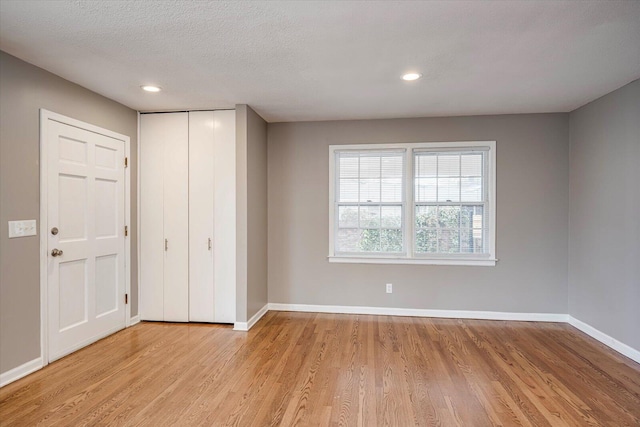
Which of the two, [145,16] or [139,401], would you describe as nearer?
[145,16]

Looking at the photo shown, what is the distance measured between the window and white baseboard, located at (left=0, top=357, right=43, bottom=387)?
305 cm

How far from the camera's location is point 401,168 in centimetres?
434

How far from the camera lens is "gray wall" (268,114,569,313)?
405cm

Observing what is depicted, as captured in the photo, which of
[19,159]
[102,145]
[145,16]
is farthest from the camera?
[102,145]

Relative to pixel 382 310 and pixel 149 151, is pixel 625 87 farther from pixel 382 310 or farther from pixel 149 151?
pixel 149 151

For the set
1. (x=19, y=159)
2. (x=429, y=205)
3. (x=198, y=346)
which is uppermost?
(x=19, y=159)

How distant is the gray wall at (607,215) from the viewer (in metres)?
3.07

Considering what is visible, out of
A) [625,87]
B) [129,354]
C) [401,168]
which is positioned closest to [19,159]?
[129,354]

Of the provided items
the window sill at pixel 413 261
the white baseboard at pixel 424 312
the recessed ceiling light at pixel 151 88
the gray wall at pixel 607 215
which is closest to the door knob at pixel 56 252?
the recessed ceiling light at pixel 151 88

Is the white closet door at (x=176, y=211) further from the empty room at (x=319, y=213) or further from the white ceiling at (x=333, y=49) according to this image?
the white ceiling at (x=333, y=49)

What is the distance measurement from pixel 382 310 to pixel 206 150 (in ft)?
9.63

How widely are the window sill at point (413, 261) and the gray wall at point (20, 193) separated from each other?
3.01 meters

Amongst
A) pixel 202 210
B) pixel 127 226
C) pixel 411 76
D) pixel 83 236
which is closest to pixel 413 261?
pixel 411 76

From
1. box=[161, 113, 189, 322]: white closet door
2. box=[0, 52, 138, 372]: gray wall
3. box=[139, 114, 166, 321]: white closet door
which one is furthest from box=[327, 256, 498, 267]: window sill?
box=[0, 52, 138, 372]: gray wall
